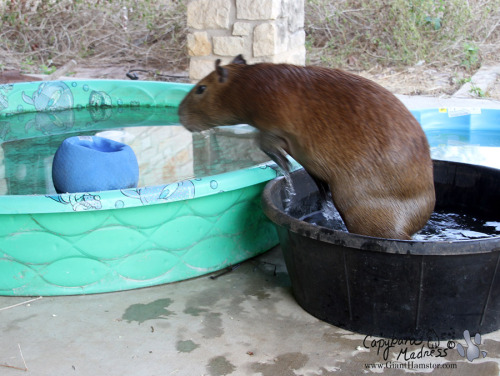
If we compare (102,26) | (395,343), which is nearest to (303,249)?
(395,343)

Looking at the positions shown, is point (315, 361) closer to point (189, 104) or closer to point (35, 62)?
point (189, 104)

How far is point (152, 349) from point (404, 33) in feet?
21.7

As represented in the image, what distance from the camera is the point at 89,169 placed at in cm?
331

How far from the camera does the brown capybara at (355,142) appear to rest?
251cm

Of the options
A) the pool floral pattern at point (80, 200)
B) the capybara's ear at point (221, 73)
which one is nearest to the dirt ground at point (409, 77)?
the capybara's ear at point (221, 73)

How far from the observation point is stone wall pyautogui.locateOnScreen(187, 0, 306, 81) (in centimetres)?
→ 581

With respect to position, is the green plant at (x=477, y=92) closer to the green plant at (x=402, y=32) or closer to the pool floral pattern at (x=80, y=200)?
the green plant at (x=402, y=32)

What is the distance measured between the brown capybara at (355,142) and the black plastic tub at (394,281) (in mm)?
222

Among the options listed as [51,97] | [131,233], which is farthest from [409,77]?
[131,233]

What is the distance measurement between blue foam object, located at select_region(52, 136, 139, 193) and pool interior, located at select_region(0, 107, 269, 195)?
25.7 inches

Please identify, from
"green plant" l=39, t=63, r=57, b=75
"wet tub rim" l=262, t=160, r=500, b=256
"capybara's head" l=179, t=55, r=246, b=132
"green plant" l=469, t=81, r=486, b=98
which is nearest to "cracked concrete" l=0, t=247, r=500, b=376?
"wet tub rim" l=262, t=160, r=500, b=256

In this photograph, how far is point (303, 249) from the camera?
259cm

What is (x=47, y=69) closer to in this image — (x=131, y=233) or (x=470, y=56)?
(x=470, y=56)

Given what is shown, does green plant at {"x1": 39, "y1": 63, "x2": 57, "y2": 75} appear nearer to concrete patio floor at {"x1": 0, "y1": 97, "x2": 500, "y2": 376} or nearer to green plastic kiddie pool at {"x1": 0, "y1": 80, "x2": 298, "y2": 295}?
green plastic kiddie pool at {"x1": 0, "y1": 80, "x2": 298, "y2": 295}
